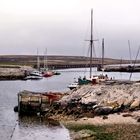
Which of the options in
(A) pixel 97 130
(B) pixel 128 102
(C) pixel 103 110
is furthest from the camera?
(B) pixel 128 102

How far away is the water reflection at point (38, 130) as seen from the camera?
4297 cm

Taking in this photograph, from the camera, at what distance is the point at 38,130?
46594 mm

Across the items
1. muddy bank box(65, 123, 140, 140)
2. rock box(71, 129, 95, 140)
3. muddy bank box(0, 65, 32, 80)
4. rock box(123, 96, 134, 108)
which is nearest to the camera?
muddy bank box(65, 123, 140, 140)

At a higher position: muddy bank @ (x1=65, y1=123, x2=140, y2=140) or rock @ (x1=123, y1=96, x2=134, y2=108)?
rock @ (x1=123, y1=96, x2=134, y2=108)

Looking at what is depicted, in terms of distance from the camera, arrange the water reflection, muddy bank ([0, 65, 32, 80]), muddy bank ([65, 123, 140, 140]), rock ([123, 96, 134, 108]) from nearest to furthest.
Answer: muddy bank ([65, 123, 140, 140]) < the water reflection < rock ([123, 96, 134, 108]) < muddy bank ([0, 65, 32, 80])

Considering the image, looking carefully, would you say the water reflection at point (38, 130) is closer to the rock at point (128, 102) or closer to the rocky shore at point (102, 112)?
the rocky shore at point (102, 112)

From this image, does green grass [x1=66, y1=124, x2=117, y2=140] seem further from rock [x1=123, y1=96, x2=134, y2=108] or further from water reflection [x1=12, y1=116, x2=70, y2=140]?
rock [x1=123, y1=96, x2=134, y2=108]

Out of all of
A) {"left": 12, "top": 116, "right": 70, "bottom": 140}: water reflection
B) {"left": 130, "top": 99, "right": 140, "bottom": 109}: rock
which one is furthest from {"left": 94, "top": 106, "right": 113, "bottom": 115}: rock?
{"left": 12, "top": 116, "right": 70, "bottom": 140}: water reflection

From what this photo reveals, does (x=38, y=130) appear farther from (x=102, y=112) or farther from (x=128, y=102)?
A: (x=128, y=102)

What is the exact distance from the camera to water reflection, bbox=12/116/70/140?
43.0 metres

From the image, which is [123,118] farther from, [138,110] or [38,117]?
[38,117]

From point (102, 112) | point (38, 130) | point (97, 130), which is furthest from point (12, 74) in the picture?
point (97, 130)

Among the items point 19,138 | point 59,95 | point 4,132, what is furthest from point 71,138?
point 59,95

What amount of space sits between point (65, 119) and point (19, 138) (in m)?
9.11
